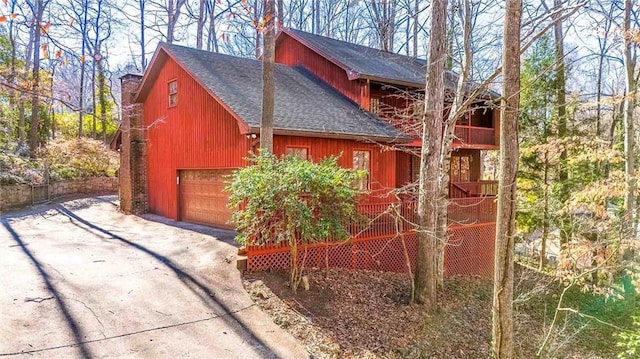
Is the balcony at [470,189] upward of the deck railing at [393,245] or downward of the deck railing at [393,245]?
upward

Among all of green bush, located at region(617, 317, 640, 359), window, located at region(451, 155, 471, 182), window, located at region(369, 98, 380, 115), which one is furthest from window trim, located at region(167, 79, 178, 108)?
green bush, located at region(617, 317, 640, 359)

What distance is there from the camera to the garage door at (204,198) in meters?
12.7

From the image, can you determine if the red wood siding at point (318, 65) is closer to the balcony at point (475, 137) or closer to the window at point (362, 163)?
the window at point (362, 163)

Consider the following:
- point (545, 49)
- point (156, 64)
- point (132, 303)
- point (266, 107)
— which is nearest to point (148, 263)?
point (132, 303)

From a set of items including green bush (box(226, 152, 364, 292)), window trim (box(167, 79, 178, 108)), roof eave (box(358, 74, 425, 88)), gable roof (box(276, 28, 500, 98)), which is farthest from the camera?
gable roof (box(276, 28, 500, 98))

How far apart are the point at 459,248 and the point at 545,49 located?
9.45 m

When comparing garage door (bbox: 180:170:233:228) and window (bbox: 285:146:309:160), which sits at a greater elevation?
window (bbox: 285:146:309:160)

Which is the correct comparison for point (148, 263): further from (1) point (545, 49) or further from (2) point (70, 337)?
(1) point (545, 49)

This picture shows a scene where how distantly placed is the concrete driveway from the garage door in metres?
1.44

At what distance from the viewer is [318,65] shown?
16.9 meters

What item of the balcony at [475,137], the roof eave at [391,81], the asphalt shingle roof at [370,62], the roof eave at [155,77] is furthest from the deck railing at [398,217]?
the asphalt shingle roof at [370,62]

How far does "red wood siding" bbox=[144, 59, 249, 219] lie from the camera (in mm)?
12047

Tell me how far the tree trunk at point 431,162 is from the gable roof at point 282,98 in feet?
12.4

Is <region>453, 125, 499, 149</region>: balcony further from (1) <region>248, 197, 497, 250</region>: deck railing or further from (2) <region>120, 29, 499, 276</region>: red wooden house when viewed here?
(1) <region>248, 197, 497, 250</region>: deck railing
